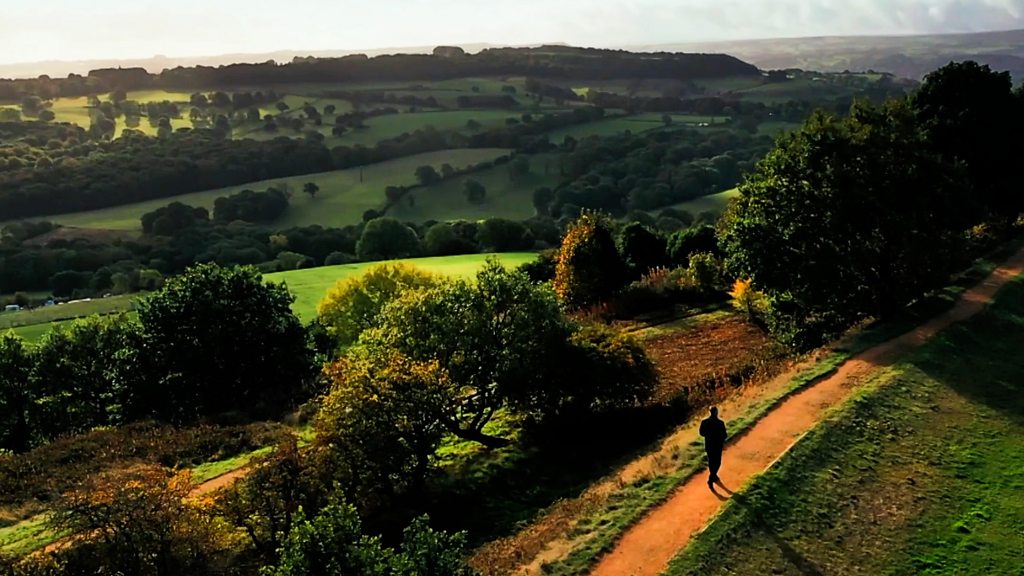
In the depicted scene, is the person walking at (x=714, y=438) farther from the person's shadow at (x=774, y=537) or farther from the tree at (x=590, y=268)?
the tree at (x=590, y=268)

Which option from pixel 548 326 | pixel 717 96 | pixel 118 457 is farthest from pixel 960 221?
pixel 717 96

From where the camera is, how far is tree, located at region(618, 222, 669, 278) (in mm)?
51875

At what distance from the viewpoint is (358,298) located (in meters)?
44.5

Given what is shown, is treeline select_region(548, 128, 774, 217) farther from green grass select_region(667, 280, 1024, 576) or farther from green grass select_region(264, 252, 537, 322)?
green grass select_region(667, 280, 1024, 576)

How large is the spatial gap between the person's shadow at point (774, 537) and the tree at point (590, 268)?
27329 mm

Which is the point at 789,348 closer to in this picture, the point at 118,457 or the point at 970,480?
the point at 970,480

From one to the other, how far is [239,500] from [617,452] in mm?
10469

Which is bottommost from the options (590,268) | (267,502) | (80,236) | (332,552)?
(80,236)

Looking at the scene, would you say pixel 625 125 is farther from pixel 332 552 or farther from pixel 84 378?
pixel 332 552

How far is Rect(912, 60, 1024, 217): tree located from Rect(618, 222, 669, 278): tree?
18.2 m

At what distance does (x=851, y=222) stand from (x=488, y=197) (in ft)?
291

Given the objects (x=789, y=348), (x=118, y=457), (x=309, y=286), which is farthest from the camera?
(x=309, y=286)

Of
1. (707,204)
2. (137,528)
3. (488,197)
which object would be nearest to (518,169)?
(488,197)

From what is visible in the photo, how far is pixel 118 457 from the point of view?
2317cm
